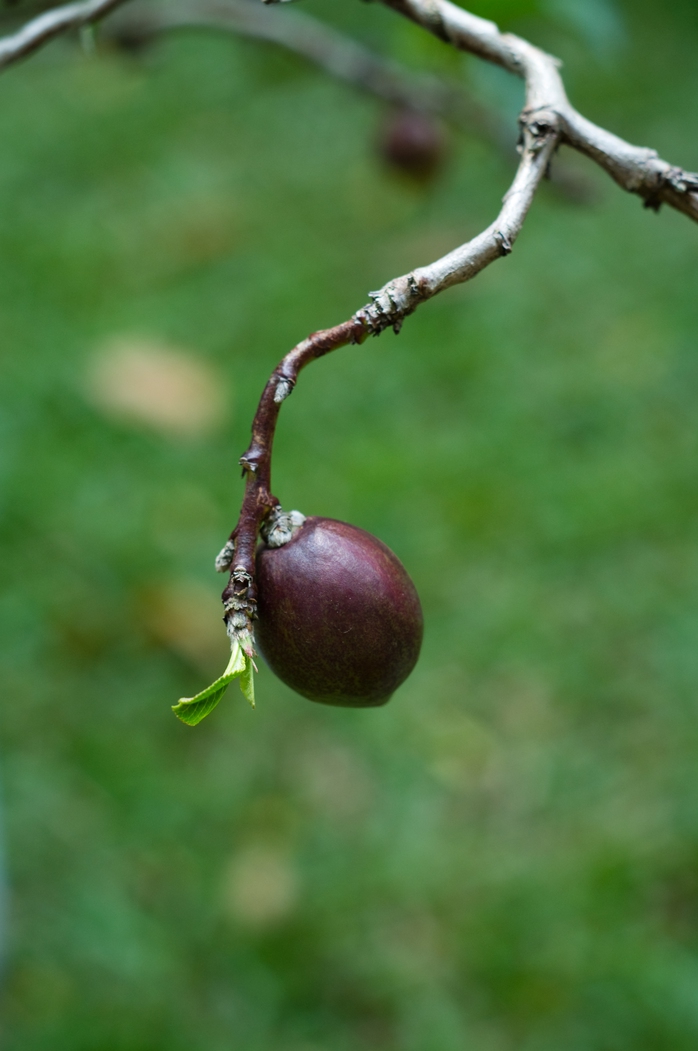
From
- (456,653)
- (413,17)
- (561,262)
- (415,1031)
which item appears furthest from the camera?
(561,262)

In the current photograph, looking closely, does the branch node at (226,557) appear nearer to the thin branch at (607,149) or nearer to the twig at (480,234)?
→ the twig at (480,234)

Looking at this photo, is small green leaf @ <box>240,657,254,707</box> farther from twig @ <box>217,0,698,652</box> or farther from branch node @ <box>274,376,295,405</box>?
branch node @ <box>274,376,295,405</box>

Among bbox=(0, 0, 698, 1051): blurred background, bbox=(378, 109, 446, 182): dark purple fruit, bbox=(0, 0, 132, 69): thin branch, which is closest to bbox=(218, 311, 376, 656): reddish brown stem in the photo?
bbox=(0, 0, 132, 69): thin branch

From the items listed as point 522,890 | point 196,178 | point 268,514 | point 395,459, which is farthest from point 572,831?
point 196,178

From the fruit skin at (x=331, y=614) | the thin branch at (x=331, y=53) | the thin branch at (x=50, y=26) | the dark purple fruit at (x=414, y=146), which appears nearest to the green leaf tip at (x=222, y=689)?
the fruit skin at (x=331, y=614)

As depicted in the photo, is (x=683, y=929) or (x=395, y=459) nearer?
(x=683, y=929)

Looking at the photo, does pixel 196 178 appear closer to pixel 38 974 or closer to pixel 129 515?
pixel 129 515
